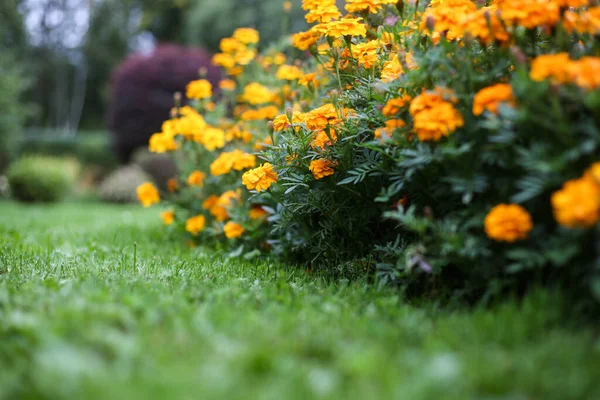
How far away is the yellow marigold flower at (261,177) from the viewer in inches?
90.3

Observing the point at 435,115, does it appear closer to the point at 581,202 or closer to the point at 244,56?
the point at 581,202

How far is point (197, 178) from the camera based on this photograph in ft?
11.5

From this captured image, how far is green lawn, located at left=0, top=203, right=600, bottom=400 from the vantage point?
1214 millimetres

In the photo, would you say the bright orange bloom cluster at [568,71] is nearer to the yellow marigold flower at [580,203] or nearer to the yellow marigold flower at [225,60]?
the yellow marigold flower at [580,203]

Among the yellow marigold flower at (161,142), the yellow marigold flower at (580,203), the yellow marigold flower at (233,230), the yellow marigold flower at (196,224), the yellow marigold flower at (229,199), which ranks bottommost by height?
the yellow marigold flower at (196,224)

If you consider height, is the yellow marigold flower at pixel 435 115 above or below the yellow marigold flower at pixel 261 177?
above

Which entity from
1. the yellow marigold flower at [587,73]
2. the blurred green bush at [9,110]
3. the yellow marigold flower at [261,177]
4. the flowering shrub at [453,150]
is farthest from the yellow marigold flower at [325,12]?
the blurred green bush at [9,110]

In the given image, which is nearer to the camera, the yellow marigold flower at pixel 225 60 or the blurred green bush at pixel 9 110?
the yellow marigold flower at pixel 225 60

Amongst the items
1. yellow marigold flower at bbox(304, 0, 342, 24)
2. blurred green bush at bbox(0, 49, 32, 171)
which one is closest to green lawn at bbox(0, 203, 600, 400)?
yellow marigold flower at bbox(304, 0, 342, 24)

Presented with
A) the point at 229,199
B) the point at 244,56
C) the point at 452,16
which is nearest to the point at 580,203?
the point at 452,16

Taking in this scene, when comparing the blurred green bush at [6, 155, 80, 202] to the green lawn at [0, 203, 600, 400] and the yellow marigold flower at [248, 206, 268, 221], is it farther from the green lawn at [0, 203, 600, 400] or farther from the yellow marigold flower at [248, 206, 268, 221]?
the green lawn at [0, 203, 600, 400]

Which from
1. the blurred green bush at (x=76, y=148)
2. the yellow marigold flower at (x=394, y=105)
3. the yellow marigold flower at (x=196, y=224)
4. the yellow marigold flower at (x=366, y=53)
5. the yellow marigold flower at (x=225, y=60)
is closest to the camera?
the yellow marigold flower at (x=394, y=105)

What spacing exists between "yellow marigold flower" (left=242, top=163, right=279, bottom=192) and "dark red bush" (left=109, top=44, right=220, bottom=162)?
7541 millimetres

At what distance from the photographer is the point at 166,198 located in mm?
3848
